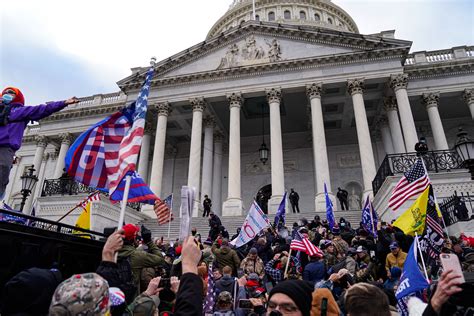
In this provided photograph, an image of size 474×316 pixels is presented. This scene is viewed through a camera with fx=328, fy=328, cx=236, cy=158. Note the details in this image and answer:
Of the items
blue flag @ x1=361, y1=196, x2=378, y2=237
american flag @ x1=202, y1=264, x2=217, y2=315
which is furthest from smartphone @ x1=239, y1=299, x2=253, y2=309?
blue flag @ x1=361, y1=196, x2=378, y2=237

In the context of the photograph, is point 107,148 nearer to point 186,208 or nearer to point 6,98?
point 6,98

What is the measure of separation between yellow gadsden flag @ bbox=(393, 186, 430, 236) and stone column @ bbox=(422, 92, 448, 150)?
1696 centimetres

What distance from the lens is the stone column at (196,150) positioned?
2261cm

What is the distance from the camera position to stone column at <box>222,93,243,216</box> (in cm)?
2127

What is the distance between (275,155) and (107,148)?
16828 millimetres

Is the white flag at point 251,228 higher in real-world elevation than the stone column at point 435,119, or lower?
lower

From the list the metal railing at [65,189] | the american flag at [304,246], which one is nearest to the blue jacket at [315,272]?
the american flag at [304,246]

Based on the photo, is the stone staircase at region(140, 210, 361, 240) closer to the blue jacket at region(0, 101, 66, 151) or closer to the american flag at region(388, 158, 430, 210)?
the american flag at region(388, 158, 430, 210)

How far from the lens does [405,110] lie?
21.4 metres

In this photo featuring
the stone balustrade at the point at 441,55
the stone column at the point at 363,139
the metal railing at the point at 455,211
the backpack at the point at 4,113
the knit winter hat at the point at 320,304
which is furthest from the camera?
the stone balustrade at the point at 441,55

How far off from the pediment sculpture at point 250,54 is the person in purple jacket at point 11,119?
70.1ft

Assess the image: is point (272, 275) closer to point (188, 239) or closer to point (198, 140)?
point (188, 239)

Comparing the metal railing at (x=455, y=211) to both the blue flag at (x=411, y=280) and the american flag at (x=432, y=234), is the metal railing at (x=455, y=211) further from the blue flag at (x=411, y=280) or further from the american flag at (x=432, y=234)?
the blue flag at (x=411, y=280)

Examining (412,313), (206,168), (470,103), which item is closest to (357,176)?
(470,103)
